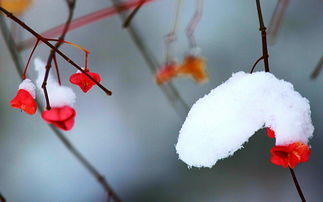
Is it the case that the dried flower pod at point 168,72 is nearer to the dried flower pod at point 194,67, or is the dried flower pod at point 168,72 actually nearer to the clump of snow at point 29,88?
the dried flower pod at point 194,67

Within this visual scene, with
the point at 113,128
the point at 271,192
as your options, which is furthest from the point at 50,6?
the point at 271,192

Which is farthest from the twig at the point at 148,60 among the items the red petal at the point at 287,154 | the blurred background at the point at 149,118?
the red petal at the point at 287,154

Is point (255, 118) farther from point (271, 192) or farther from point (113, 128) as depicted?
point (113, 128)

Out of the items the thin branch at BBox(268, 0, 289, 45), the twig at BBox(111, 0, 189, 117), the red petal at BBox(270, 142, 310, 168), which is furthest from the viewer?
the twig at BBox(111, 0, 189, 117)

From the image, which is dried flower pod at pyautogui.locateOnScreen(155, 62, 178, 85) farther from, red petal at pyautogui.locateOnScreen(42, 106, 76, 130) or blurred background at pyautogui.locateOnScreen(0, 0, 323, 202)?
blurred background at pyautogui.locateOnScreen(0, 0, 323, 202)

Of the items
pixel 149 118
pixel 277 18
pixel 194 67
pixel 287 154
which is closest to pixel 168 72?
pixel 194 67

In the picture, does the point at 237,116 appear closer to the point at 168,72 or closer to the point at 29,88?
the point at 29,88

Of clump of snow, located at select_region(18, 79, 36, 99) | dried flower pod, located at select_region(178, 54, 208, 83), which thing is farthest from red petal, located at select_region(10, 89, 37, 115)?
dried flower pod, located at select_region(178, 54, 208, 83)
